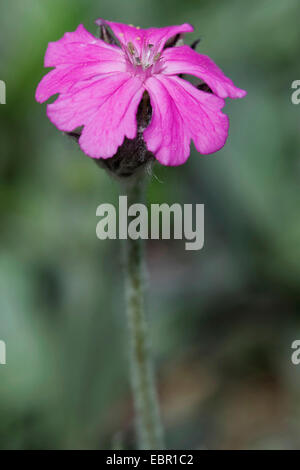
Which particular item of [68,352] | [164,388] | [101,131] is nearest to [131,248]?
[101,131]

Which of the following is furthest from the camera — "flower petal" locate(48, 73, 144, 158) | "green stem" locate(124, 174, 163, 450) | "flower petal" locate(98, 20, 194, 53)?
"green stem" locate(124, 174, 163, 450)

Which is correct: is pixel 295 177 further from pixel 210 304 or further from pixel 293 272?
pixel 210 304

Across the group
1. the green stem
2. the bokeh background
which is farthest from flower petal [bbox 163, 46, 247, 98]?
the bokeh background

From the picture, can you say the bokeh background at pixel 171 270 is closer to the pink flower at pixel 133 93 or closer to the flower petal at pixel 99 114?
the pink flower at pixel 133 93

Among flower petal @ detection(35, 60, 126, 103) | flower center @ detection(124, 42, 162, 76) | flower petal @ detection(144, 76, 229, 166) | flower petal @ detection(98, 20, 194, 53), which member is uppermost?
flower petal @ detection(98, 20, 194, 53)

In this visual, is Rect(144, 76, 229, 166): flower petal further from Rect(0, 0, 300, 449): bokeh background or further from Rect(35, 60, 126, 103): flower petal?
Rect(0, 0, 300, 449): bokeh background

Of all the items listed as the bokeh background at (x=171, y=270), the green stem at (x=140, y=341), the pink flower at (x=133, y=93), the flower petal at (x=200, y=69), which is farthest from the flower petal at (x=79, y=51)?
the bokeh background at (x=171, y=270)

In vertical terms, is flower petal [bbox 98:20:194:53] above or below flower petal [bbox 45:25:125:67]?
above
